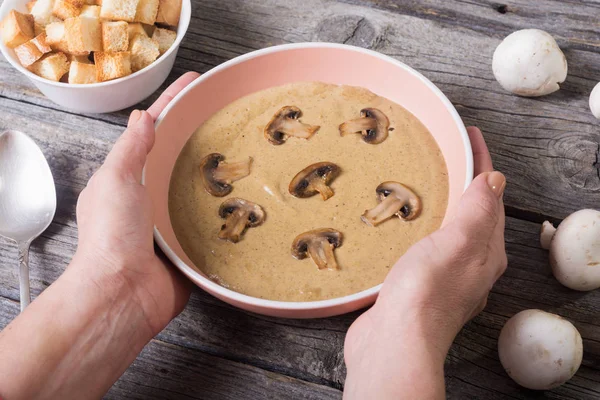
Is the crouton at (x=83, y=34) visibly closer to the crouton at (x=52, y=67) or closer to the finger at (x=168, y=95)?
the crouton at (x=52, y=67)

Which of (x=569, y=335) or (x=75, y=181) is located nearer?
(x=569, y=335)

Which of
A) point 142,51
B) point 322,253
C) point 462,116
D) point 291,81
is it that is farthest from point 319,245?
point 142,51

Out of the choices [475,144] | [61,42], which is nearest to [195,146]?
[61,42]

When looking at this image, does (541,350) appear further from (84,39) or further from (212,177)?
(84,39)

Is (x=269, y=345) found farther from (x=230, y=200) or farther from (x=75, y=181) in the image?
(x=75, y=181)

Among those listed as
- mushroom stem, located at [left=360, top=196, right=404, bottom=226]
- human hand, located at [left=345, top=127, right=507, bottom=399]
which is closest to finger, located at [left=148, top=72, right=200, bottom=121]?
mushroom stem, located at [left=360, top=196, right=404, bottom=226]

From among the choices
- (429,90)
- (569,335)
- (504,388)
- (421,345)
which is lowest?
(504,388)

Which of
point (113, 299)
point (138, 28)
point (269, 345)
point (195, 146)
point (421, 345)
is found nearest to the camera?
point (421, 345)

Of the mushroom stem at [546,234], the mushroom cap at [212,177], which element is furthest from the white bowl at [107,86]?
the mushroom stem at [546,234]
